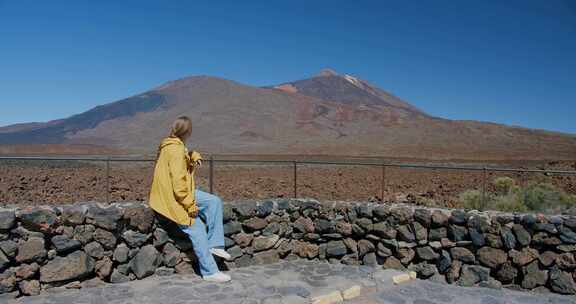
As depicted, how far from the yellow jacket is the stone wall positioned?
0.41 metres

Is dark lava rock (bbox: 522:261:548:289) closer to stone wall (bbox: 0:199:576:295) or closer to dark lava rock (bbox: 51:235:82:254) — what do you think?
stone wall (bbox: 0:199:576:295)

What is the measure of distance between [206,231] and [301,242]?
1.65 meters

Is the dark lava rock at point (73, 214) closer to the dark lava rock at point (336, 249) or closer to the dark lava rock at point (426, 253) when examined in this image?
the dark lava rock at point (336, 249)

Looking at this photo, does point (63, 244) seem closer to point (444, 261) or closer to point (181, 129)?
point (181, 129)

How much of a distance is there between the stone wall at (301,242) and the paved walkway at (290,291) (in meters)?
0.19

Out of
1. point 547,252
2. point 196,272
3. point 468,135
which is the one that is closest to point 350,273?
point 196,272

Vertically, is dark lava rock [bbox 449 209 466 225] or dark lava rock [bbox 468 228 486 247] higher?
dark lava rock [bbox 449 209 466 225]

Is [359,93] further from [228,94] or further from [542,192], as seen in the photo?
[542,192]

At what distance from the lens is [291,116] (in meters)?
68.4

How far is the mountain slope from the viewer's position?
148 feet

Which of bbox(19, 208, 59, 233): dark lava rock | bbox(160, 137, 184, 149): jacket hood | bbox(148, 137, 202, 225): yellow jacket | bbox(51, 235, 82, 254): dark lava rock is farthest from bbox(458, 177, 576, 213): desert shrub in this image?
bbox(19, 208, 59, 233): dark lava rock

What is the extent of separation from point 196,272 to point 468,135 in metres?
54.2

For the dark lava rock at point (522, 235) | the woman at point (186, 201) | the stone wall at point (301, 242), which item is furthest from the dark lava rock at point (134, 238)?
the dark lava rock at point (522, 235)

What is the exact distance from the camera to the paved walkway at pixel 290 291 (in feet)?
15.1
